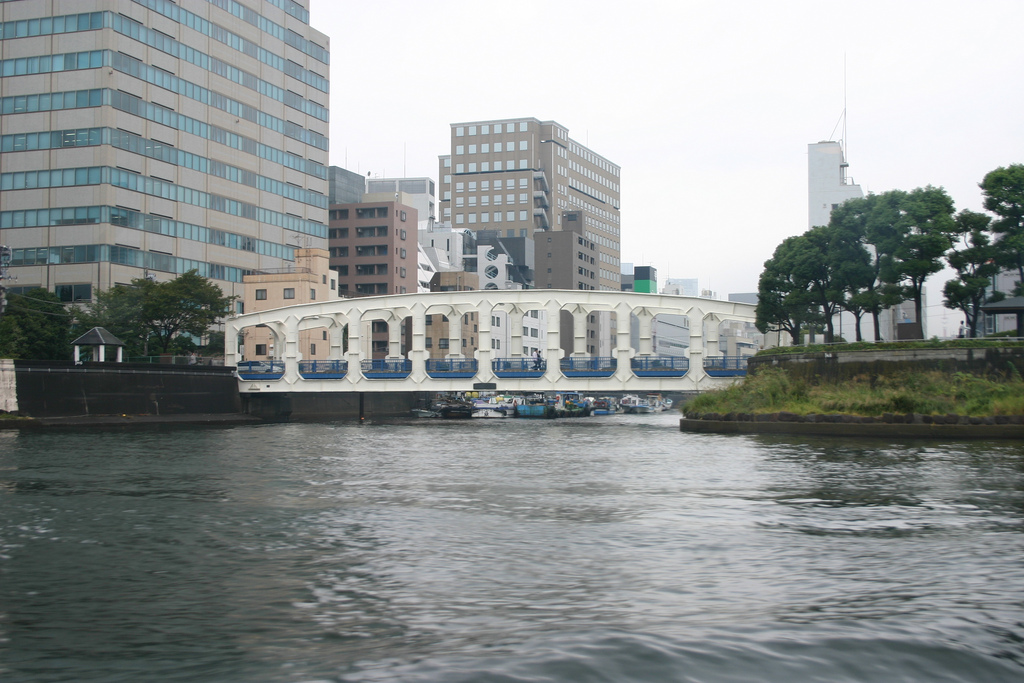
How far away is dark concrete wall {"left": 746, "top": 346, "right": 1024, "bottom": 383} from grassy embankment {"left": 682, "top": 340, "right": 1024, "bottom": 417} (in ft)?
1.00

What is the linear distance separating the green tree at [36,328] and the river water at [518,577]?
37.8 metres

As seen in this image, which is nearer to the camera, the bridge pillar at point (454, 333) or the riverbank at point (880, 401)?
the riverbank at point (880, 401)

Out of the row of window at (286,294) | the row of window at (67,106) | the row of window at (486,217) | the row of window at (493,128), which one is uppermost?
the row of window at (493,128)

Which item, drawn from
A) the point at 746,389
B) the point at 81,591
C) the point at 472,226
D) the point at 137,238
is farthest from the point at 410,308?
the point at 472,226

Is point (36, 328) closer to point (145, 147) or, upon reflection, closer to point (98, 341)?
point (98, 341)

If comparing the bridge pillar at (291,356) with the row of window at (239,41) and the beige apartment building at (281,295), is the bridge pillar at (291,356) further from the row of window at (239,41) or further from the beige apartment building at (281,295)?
the row of window at (239,41)

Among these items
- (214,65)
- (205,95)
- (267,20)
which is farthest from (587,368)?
(267,20)

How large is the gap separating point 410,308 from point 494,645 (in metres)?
65.9

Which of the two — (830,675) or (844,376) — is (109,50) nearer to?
(844,376)

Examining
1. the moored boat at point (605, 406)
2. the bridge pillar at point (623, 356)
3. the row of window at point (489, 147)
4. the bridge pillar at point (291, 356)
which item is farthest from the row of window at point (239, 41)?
the row of window at point (489, 147)

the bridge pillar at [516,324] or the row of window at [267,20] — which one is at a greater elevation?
the row of window at [267,20]

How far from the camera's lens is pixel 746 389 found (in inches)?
1898

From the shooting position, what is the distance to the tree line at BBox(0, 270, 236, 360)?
5978 cm

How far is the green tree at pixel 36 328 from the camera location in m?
57.4
